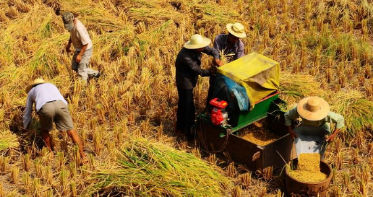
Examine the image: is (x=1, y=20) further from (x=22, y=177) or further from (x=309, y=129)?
(x=309, y=129)

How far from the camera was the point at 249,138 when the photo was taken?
7398 millimetres

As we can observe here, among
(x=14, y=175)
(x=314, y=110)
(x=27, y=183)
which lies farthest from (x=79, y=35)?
(x=314, y=110)

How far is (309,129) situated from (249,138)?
908 millimetres

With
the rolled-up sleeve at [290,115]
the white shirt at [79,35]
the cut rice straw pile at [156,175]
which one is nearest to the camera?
the cut rice straw pile at [156,175]

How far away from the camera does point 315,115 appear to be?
21.0ft

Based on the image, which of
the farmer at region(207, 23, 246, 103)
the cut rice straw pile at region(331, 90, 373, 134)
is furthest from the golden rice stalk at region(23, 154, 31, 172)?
the cut rice straw pile at region(331, 90, 373, 134)

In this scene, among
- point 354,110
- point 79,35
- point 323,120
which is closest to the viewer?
point 323,120

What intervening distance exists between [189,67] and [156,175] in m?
1.52

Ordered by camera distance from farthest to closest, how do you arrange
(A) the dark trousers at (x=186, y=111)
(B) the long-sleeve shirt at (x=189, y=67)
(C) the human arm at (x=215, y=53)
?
1. (A) the dark trousers at (x=186, y=111)
2. (C) the human arm at (x=215, y=53)
3. (B) the long-sleeve shirt at (x=189, y=67)

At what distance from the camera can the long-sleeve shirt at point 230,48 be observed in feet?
25.6

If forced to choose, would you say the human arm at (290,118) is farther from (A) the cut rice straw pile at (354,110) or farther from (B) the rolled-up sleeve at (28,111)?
(B) the rolled-up sleeve at (28,111)

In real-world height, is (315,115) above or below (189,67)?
below

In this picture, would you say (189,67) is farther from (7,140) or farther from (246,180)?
(7,140)


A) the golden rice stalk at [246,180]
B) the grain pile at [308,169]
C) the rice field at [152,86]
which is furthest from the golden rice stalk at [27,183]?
Result: the grain pile at [308,169]
